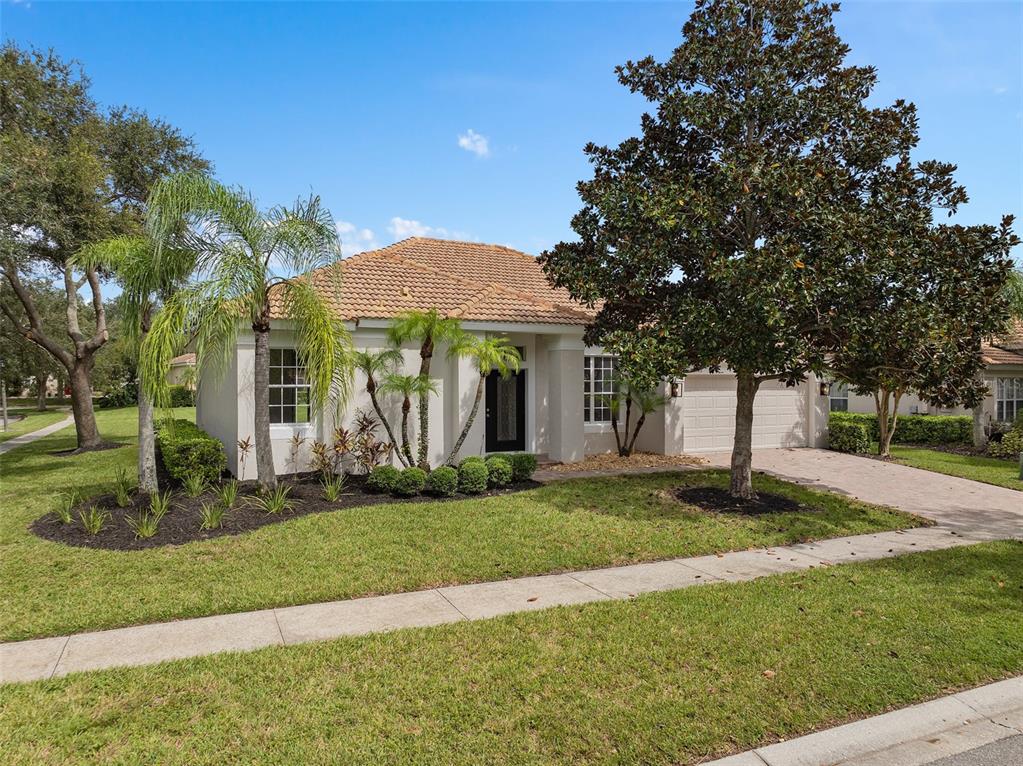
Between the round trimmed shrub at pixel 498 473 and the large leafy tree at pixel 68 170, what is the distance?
7.55 m

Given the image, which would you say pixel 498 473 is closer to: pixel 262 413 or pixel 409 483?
pixel 409 483

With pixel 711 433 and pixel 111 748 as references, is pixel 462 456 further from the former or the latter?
pixel 111 748

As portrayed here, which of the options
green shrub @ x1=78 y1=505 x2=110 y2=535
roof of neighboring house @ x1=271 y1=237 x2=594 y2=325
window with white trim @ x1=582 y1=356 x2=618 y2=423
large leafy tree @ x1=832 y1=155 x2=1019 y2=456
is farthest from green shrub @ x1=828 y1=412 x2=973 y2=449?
green shrub @ x1=78 y1=505 x2=110 y2=535

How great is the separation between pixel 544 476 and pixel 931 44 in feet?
31.9

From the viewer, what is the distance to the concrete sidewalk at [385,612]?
5.01 meters

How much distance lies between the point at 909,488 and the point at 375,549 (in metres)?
11.0

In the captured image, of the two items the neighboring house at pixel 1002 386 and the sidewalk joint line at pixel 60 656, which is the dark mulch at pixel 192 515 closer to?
the sidewalk joint line at pixel 60 656

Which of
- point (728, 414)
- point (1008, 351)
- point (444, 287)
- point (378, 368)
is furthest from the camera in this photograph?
point (1008, 351)

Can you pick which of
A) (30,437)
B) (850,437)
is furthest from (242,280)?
(30,437)

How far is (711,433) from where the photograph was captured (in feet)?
56.9

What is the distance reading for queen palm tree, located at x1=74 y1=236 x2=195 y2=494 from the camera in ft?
30.2

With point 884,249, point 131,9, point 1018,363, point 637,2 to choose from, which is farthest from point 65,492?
point 1018,363

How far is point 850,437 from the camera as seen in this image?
17641mm

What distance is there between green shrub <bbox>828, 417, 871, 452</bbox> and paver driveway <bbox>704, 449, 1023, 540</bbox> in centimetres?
42
